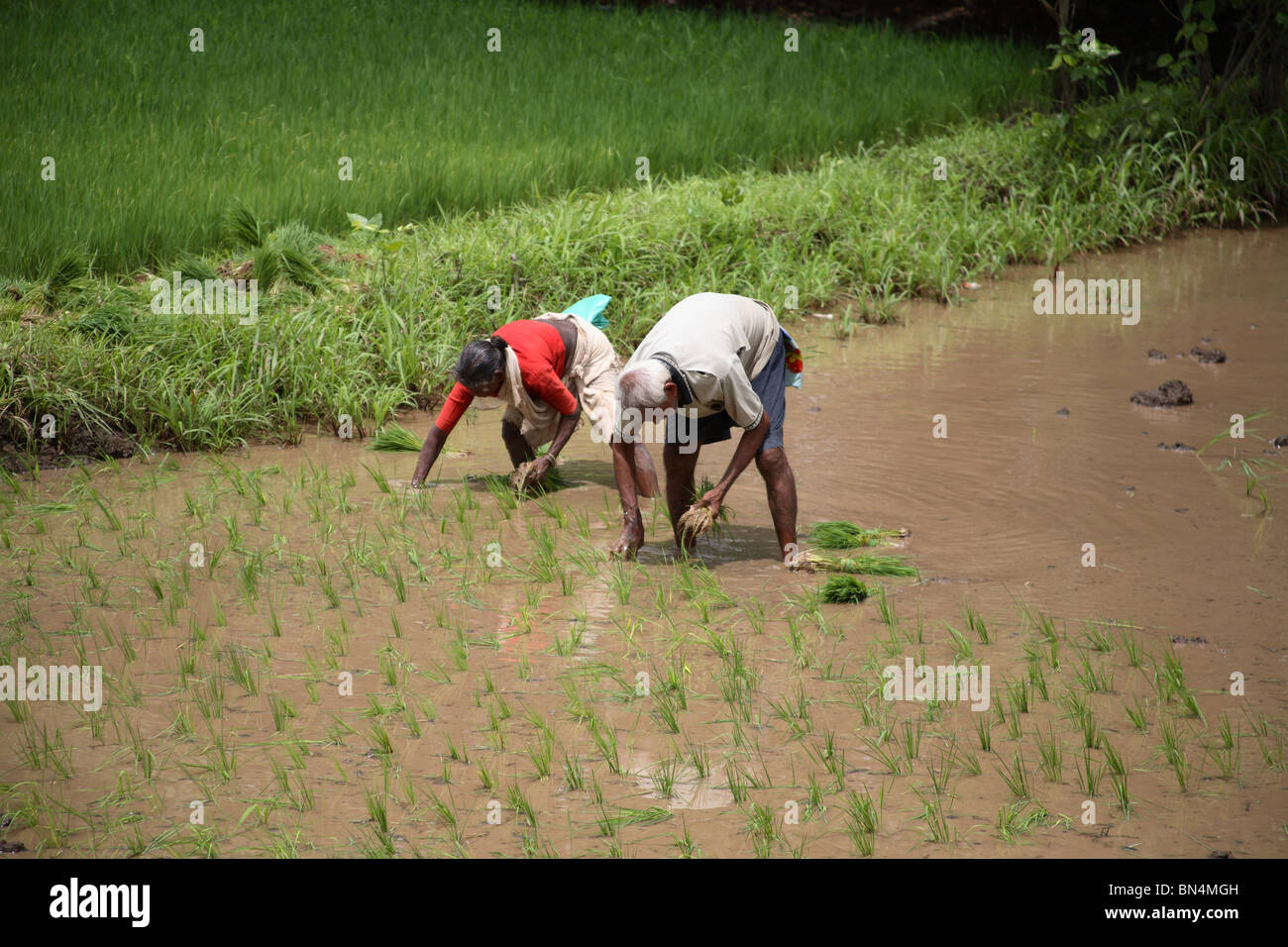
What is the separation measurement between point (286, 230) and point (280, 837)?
16.2 ft

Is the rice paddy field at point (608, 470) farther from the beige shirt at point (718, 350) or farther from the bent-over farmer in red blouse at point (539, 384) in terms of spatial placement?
the beige shirt at point (718, 350)

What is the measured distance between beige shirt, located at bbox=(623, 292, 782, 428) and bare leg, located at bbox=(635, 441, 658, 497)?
28 cm

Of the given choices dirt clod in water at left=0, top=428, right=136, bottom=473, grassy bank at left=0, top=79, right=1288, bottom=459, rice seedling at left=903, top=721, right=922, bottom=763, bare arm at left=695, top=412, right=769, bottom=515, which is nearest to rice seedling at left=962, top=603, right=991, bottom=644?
rice seedling at left=903, top=721, right=922, bottom=763

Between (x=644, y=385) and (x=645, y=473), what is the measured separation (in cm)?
67

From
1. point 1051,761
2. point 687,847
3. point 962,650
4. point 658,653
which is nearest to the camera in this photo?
point 687,847

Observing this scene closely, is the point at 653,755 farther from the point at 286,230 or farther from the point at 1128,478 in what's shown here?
the point at 286,230

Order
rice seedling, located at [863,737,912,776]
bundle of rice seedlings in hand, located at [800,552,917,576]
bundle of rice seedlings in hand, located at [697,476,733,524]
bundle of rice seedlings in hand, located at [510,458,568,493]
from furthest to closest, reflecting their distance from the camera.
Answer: bundle of rice seedlings in hand, located at [510,458,568,493], bundle of rice seedlings in hand, located at [697,476,733,524], bundle of rice seedlings in hand, located at [800,552,917,576], rice seedling, located at [863,737,912,776]

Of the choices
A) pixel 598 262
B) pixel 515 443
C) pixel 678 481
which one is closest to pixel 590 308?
pixel 515 443

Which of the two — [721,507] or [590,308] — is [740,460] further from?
[590,308]

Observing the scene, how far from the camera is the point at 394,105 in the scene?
9.48 m

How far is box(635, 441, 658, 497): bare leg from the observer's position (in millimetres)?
4684

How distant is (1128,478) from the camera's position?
219 inches

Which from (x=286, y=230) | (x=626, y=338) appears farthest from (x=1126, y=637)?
(x=286, y=230)

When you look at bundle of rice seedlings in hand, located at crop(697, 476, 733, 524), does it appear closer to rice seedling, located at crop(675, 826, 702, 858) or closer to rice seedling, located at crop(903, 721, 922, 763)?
rice seedling, located at crop(903, 721, 922, 763)
